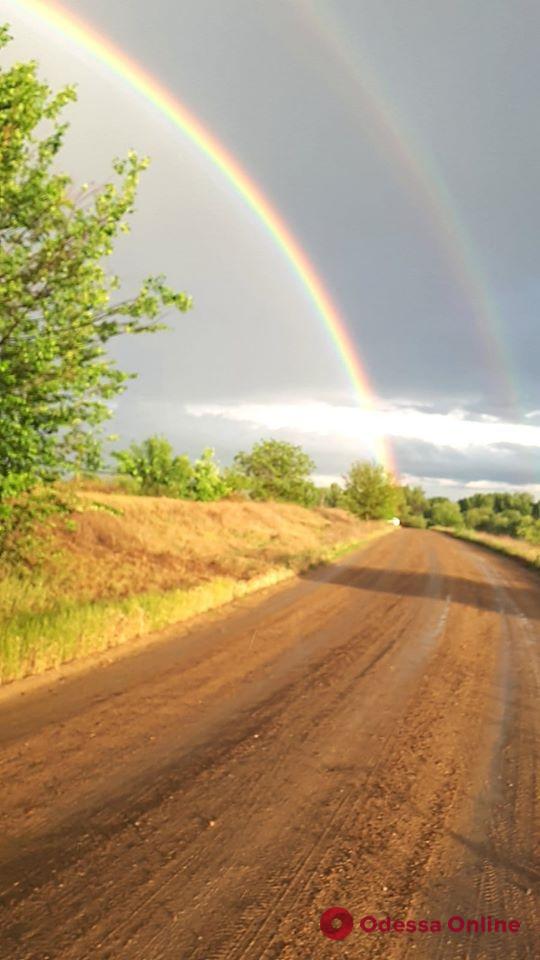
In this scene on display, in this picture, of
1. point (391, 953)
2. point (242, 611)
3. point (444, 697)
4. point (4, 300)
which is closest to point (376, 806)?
point (391, 953)

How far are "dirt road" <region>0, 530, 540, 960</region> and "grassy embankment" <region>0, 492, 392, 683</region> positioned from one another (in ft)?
2.50

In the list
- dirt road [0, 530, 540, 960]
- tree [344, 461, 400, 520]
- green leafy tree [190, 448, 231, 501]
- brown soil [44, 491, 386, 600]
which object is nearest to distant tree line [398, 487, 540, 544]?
tree [344, 461, 400, 520]

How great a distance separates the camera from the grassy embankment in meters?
8.59

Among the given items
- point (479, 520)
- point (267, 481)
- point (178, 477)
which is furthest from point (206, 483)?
point (479, 520)

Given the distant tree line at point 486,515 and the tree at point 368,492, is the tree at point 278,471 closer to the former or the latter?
the tree at point 368,492

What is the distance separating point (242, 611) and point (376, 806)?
8.68 meters

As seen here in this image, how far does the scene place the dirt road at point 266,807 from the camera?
325 cm

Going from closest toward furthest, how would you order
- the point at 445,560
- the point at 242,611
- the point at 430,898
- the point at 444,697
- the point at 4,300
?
the point at 430,898, the point at 444,697, the point at 4,300, the point at 242,611, the point at 445,560

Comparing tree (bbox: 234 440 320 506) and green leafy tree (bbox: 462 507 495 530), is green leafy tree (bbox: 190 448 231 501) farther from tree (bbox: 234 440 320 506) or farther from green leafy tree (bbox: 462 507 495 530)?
green leafy tree (bbox: 462 507 495 530)

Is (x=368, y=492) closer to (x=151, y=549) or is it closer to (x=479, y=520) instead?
(x=151, y=549)

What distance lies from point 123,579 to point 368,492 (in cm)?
6529

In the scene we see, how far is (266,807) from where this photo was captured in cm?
461

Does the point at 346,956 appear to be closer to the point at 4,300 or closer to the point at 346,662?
the point at 346,662

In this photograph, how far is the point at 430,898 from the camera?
3570 mm
